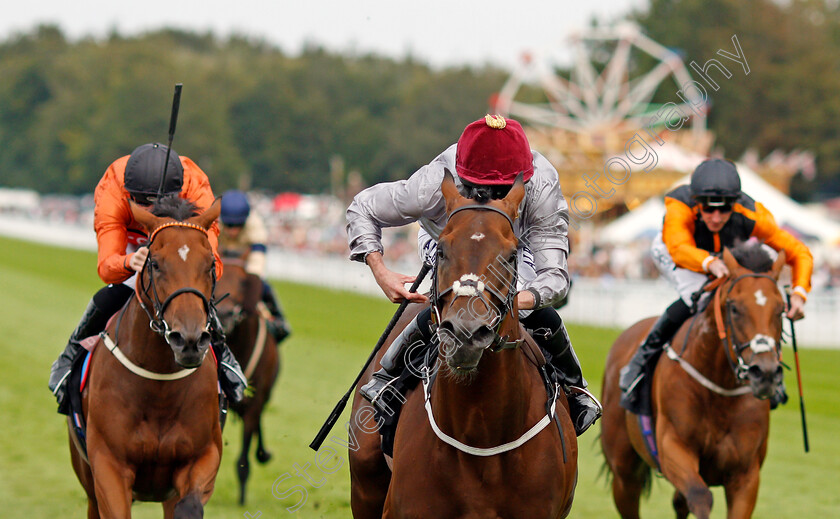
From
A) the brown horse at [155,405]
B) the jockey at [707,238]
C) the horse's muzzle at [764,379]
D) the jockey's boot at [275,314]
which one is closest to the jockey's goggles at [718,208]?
the jockey at [707,238]

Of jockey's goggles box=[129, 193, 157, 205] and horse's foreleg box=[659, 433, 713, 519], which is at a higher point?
jockey's goggles box=[129, 193, 157, 205]

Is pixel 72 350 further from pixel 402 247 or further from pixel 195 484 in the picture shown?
pixel 402 247

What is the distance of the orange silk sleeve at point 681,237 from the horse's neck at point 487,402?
3.03 metres

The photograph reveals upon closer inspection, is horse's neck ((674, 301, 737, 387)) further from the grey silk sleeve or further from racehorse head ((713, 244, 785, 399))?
the grey silk sleeve

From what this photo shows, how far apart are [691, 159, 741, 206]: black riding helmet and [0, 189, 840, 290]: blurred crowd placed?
15.0 feet

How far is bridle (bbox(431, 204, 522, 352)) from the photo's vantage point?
3.35 metres

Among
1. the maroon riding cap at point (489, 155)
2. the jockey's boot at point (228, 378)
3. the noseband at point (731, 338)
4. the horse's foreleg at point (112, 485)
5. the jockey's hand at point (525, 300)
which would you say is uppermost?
the maroon riding cap at point (489, 155)

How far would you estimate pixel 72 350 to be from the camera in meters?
6.01

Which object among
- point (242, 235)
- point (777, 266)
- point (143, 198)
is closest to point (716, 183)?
point (777, 266)

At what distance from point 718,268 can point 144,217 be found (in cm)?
338

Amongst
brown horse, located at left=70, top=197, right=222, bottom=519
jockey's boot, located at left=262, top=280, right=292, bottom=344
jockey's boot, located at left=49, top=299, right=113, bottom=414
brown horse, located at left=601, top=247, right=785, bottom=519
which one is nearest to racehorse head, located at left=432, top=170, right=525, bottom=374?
brown horse, located at left=70, top=197, right=222, bottom=519

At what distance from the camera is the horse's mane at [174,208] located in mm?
5312

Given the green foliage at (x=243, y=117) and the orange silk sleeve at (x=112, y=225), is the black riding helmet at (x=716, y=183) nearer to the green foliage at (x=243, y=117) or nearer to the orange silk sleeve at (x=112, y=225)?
the orange silk sleeve at (x=112, y=225)

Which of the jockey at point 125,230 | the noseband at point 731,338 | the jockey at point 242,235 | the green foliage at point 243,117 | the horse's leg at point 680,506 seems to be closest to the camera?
the jockey at point 125,230
